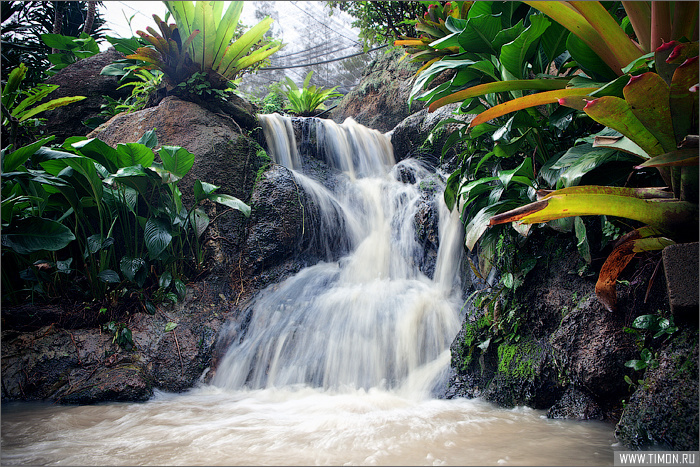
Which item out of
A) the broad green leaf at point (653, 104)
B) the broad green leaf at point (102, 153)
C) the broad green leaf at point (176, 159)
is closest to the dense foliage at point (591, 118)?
the broad green leaf at point (653, 104)

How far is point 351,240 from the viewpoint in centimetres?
445

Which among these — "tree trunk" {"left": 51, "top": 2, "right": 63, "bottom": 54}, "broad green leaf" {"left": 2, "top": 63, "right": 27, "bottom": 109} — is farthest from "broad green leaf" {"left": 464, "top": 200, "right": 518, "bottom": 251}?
"tree trunk" {"left": 51, "top": 2, "right": 63, "bottom": 54}

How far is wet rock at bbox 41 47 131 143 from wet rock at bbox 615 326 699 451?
6771 mm

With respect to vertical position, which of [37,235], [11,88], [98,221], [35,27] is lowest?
[37,235]

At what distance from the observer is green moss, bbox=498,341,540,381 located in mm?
2157

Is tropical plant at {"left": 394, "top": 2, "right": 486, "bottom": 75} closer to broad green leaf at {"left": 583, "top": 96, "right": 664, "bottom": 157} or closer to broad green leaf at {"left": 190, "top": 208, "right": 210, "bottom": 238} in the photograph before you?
broad green leaf at {"left": 583, "top": 96, "right": 664, "bottom": 157}

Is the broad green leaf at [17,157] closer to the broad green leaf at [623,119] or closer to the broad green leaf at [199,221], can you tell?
the broad green leaf at [199,221]

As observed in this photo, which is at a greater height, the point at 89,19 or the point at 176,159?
the point at 89,19

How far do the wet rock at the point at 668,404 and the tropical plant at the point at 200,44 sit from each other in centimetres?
460

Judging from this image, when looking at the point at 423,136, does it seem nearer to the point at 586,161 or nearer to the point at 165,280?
the point at 586,161

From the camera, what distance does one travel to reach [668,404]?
1462 mm

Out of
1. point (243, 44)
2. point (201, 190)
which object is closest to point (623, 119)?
point (201, 190)

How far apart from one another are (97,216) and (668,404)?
3.99 m

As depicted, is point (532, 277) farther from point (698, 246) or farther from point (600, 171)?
point (698, 246)
